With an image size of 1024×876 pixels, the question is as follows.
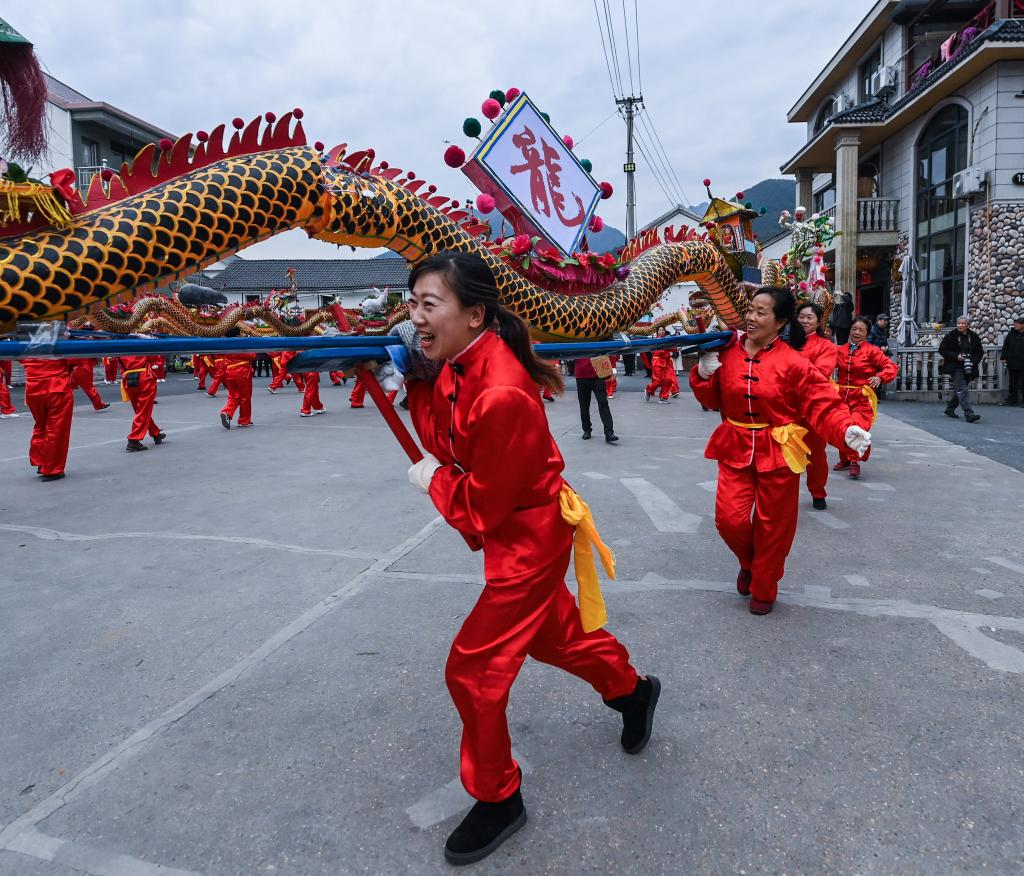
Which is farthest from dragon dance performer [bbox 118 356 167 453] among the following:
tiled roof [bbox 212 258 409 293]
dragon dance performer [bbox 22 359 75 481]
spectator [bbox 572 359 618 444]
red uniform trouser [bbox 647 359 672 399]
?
tiled roof [bbox 212 258 409 293]

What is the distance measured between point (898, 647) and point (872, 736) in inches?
29.8

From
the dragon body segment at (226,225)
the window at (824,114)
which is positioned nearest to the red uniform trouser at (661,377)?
the dragon body segment at (226,225)

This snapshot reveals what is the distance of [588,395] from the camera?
8695mm

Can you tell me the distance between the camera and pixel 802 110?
20.7 metres

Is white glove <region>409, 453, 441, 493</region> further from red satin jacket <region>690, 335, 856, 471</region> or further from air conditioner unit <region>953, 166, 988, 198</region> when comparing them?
air conditioner unit <region>953, 166, 988, 198</region>

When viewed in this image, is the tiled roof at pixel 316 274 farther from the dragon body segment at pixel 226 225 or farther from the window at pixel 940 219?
the dragon body segment at pixel 226 225

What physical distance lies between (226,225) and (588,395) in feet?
21.7

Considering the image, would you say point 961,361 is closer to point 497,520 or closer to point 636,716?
point 636,716

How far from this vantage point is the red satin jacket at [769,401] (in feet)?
10.6

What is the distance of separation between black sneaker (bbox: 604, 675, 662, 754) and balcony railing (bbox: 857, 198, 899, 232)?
1731 cm

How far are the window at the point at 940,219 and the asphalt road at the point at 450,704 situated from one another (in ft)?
40.2

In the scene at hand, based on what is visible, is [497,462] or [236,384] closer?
[497,462]

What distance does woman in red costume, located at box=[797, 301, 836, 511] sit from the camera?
16.3 feet

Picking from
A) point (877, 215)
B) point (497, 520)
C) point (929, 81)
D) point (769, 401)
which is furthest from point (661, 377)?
point (497, 520)
